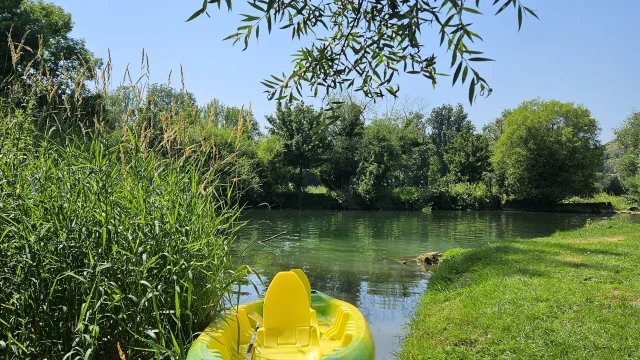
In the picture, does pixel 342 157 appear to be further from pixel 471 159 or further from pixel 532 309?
pixel 532 309

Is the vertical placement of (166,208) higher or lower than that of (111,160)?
lower

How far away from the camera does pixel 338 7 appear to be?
1.97 meters

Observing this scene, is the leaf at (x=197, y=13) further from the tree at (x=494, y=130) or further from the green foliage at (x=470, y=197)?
the tree at (x=494, y=130)

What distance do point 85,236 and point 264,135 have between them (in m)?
33.3

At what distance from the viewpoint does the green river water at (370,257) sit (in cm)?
668

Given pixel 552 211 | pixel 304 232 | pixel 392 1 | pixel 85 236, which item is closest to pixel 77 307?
pixel 85 236

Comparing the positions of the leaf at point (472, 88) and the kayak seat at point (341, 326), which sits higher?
the leaf at point (472, 88)

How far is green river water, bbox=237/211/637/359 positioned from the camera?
21.9 feet

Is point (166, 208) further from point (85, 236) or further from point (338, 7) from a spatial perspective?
point (338, 7)

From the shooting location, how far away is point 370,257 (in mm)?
12773

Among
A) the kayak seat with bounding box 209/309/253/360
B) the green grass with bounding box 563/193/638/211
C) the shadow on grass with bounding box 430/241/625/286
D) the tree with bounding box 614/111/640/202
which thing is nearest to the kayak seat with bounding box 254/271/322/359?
the kayak seat with bounding box 209/309/253/360

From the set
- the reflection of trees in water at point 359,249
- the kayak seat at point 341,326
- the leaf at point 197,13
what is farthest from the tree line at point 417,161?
the leaf at point 197,13

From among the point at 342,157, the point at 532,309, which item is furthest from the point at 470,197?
the point at 532,309

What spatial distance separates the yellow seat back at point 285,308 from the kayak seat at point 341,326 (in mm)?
321
